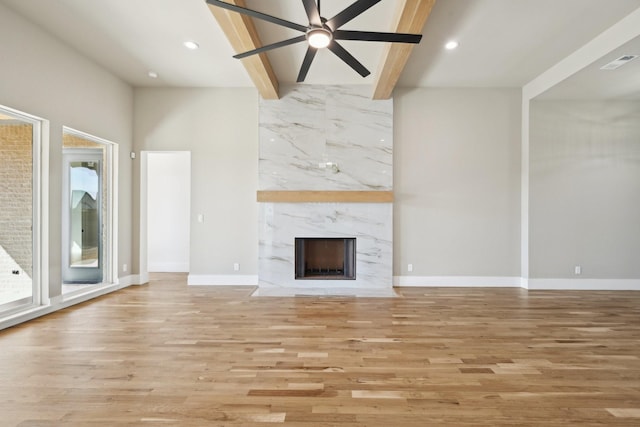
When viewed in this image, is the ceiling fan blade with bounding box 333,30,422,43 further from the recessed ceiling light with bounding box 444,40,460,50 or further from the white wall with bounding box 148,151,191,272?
the white wall with bounding box 148,151,191,272

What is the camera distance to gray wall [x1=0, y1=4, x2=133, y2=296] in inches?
120

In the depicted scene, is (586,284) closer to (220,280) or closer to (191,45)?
(220,280)

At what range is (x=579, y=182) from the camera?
4.71 meters

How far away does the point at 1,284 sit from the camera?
313 centimetres

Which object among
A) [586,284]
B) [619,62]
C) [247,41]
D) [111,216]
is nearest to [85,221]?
[111,216]

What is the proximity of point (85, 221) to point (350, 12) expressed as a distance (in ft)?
15.5


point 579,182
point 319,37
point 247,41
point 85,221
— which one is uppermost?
point 247,41

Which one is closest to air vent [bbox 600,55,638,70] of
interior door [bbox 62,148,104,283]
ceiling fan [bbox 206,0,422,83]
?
ceiling fan [bbox 206,0,422,83]

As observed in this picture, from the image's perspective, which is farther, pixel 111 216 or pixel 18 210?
pixel 111 216

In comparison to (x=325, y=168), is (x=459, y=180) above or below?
below

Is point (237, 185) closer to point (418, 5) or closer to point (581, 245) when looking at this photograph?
point (418, 5)

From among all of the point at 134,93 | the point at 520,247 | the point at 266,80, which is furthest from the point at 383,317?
the point at 134,93

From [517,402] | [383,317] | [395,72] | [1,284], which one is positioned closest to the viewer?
[517,402]

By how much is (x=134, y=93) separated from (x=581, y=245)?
754cm
